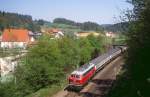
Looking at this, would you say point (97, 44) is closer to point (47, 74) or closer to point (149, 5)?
point (47, 74)

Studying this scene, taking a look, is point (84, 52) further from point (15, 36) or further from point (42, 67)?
point (15, 36)

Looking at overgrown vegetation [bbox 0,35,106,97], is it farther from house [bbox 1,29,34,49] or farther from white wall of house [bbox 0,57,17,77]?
house [bbox 1,29,34,49]

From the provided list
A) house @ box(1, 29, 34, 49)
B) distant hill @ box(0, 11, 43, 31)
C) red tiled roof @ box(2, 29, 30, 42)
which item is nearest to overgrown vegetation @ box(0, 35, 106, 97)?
house @ box(1, 29, 34, 49)

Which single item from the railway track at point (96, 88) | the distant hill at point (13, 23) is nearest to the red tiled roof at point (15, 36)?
the distant hill at point (13, 23)

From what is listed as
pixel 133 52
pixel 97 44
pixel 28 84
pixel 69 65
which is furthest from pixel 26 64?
pixel 97 44

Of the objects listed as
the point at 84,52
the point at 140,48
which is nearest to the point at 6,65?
the point at 84,52

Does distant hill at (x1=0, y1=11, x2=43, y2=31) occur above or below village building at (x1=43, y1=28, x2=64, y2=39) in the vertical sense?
above

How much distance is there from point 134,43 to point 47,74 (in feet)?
65.3

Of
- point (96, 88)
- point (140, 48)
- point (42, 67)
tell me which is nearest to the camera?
point (140, 48)

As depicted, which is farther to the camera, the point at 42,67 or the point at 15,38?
the point at 15,38

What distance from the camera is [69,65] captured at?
5225 centimetres

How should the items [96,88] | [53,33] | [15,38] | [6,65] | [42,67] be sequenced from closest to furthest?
[96,88] → [42,67] → [6,65] → [15,38] → [53,33]

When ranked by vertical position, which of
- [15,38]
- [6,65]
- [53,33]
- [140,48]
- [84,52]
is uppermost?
[140,48]

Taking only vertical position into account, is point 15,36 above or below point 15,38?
above
